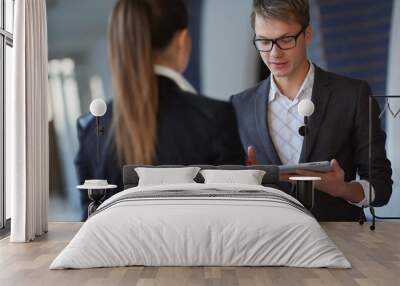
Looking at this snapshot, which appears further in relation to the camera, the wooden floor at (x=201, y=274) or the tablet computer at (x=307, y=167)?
the tablet computer at (x=307, y=167)

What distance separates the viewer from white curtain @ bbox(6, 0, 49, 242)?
6.34m

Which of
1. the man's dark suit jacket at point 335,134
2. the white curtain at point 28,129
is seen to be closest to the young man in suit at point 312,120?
the man's dark suit jacket at point 335,134

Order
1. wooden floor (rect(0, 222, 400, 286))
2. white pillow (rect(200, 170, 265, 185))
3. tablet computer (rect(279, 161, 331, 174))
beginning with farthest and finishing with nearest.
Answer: tablet computer (rect(279, 161, 331, 174)) < white pillow (rect(200, 170, 265, 185)) < wooden floor (rect(0, 222, 400, 286))

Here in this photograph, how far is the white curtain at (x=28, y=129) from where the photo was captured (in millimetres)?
6344

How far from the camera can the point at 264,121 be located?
7.76 meters

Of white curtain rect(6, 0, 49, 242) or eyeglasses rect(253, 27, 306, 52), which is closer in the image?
white curtain rect(6, 0, 49, 242)

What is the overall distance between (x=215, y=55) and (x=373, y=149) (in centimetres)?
223

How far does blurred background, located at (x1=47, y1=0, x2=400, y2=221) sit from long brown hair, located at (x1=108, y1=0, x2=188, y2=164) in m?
0.18

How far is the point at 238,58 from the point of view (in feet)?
26.0

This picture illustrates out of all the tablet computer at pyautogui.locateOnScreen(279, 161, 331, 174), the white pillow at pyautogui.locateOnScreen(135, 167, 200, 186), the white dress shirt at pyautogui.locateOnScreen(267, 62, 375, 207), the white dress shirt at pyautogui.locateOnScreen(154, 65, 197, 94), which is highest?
the white dress shirt at pyautogui.locateOnScreen(154, 65, 197, 94)

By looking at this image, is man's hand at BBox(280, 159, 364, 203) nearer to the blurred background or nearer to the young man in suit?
the young man in suit

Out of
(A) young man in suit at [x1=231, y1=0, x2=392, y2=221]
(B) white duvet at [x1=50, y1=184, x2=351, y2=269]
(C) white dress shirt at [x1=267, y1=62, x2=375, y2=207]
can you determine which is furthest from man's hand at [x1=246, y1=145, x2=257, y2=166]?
(B) white duvet at [x1=50, y1=184, x2=351, y2=269]

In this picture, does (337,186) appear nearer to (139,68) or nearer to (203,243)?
(139,68)

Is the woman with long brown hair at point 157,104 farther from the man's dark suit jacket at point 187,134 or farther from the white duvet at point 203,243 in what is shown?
the white duvet at point 203,243
